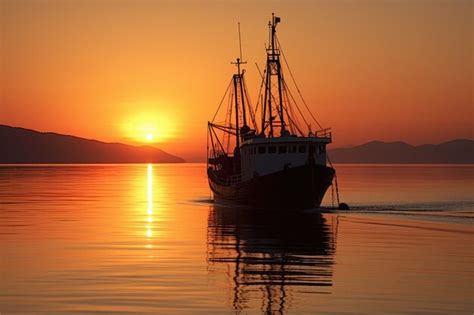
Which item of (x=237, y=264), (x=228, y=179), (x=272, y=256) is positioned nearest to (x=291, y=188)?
(x=228, y=179)

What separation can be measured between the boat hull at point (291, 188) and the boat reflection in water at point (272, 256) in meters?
4.11

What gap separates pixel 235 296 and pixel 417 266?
37.3ft

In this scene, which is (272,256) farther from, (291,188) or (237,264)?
(291,188)

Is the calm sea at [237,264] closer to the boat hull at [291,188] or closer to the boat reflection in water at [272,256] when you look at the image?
the boat reflection in water at [272,256]

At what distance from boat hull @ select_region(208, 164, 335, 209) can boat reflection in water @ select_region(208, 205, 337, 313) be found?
13.5ft

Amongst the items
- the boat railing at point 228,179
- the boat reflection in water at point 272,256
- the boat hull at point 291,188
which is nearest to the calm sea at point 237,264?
the boat reflection in water at point 272,256

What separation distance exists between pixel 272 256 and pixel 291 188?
3186 cm

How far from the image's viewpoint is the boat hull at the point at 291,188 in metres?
67.1

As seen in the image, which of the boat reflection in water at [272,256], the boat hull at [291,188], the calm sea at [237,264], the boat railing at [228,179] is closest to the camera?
the calm sea at [237,264]

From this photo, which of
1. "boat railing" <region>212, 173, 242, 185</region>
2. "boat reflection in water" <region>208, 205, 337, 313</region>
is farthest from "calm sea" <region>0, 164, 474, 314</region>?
"boat railing" <region>212, 173, 242, 185</region>

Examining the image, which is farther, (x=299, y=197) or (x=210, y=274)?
(x=299, y=197)


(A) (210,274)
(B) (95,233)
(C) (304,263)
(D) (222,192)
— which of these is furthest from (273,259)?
(D) (222,192)

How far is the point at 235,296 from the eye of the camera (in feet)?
85.7

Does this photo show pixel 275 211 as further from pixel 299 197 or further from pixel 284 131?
pixel 284 131
